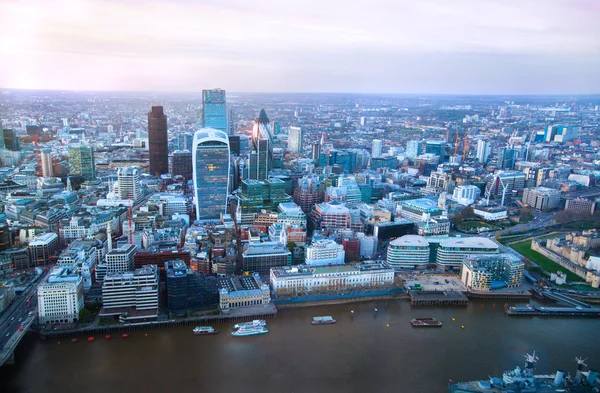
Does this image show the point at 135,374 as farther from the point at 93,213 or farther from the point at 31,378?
the point at 93,213

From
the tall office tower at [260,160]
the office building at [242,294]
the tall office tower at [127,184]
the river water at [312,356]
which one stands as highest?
the tall office tower at [260,160]

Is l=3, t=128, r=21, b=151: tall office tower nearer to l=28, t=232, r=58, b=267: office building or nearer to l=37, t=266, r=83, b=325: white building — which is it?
l=28, t=232, r=58, b=267: office building

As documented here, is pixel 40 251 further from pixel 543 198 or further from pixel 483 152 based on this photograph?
pixel 483 152

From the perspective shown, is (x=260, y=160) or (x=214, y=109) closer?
(x=260, y=160)

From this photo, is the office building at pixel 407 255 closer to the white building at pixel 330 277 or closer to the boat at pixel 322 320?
the white building at pixel 330 277

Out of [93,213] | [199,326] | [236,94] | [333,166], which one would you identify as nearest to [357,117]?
[236,94]

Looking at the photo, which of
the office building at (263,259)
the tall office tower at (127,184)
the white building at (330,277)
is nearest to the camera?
the white building at (330,277)

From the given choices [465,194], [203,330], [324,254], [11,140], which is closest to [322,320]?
[203,330]

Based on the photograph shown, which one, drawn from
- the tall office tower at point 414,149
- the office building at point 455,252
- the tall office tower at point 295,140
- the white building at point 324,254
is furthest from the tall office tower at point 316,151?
the white building at point 324,254
